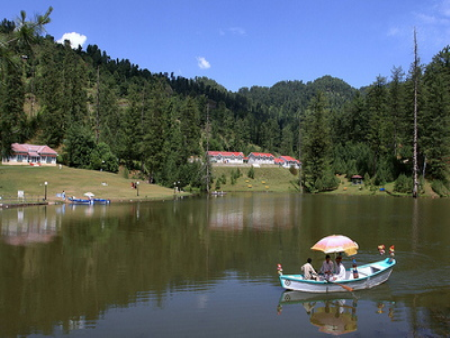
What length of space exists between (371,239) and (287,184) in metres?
79.7

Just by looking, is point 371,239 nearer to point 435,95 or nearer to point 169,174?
point 435,95

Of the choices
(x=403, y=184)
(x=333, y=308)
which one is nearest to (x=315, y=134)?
(x=403, y=184)

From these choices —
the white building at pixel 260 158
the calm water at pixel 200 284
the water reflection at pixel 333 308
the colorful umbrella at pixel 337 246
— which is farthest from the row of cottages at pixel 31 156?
the white building at pixel 260 158

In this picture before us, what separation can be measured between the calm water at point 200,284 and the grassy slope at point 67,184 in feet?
87.2

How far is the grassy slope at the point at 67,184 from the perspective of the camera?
2226 inches

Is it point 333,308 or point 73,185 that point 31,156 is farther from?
point 333,308

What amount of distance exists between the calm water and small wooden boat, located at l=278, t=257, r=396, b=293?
1.11 ft

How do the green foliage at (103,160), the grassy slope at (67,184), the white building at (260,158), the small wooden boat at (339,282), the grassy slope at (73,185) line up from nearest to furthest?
the small wooden boat at (339,282) → the grassy slope at (67,184) → the grassy slope at (73,185) → the green foliage at (103,160) → the white building at (260,158)

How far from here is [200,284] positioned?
53.7 ft

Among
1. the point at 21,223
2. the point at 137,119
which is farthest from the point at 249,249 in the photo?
the point at 137,119

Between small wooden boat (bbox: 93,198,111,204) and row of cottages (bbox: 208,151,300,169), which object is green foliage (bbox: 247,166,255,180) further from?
small wooden boat (bbox: 93,198,111,204)

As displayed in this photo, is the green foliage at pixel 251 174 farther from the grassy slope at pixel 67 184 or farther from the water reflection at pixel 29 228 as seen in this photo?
the water reflection at pixel 29 228

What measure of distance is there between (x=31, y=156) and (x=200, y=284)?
7252 cm

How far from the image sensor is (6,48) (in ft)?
39.1
